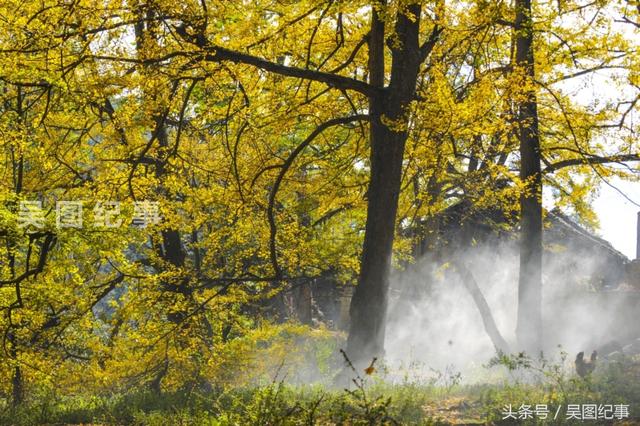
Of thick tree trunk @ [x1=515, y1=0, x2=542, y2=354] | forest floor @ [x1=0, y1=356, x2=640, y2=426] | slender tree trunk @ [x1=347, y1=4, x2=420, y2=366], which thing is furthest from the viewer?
thick tree trunk @ [x1=515, y1=0, x2=542, y2=354]

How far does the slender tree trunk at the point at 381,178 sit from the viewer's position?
11281 millimetres

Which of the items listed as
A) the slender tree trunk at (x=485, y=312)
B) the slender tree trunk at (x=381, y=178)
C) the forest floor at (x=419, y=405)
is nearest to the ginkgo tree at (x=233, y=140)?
the slender tree trunk at (x=381, y=178)

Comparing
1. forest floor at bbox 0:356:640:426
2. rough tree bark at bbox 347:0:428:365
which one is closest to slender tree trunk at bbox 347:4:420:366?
rough tree bark at bbox 347:0:428:365

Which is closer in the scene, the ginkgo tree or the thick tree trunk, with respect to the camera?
the ginkgo tree

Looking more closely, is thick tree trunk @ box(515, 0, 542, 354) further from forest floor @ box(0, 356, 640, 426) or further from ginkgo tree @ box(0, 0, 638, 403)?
forest floor @ box(0, 356, 640, 426)

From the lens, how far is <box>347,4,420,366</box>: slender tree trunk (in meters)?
11.3

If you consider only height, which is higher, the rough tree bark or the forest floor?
the rough tree bark

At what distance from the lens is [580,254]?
2830 centimetres

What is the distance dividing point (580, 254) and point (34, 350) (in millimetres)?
20272

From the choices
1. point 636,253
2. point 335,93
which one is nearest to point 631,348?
point 335,93

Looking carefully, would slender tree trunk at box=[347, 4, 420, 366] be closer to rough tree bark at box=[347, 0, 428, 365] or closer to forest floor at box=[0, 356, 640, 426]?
rough tree bark at box=[347, 0, 428, 365]

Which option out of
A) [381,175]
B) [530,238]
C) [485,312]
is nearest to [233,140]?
[381,175]

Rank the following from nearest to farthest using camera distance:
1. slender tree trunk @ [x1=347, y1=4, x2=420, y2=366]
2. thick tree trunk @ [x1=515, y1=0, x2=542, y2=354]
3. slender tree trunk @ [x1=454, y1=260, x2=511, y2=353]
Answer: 1. slender tree trunk @ [x1=347, y1=4, x2=420, y2=366]
2. thick tree trunk @ [x1=515, y1=0, x2=542, y2=354]
3. slender tree trunk @ [x1=454, y1=260, x2=511, y2=353]

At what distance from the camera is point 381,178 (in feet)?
37.4
